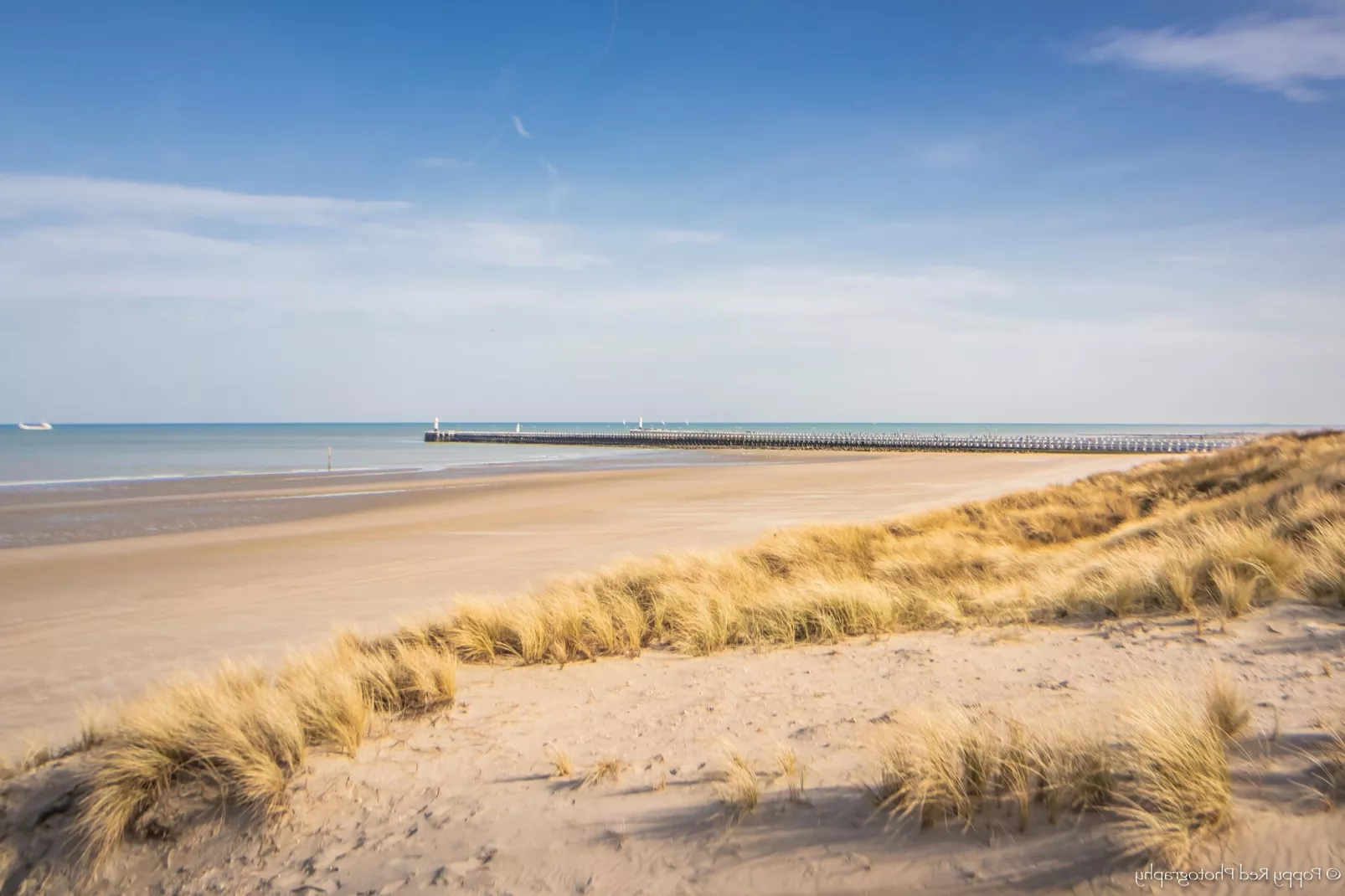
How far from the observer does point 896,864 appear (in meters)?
3.93

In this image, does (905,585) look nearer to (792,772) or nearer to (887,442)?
(792,772)

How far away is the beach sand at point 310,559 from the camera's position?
923 cm

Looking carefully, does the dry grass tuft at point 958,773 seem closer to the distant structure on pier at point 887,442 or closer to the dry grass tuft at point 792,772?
the dry grass tuft at point 792,772

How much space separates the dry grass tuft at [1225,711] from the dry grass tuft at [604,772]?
3405 millimetres

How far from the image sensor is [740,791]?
14.8 ft

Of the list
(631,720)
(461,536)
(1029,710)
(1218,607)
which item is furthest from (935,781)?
(461,536)

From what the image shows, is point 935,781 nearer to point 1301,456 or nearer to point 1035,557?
point 1035,557

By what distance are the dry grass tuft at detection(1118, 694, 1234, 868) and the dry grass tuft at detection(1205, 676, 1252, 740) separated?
52 cm

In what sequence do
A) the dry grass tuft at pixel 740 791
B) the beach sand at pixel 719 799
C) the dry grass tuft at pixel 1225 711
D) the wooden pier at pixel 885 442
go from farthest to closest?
1. the wooden pier at pixel 885 442
2. the dry grass tuft at pixel 1225 711
3. the dry grass tuft at pixel 740 791
4. the beach sand at pixel 719 799

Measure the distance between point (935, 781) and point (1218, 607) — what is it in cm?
528

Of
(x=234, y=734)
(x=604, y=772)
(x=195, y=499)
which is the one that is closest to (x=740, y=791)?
(x=604, y=772)

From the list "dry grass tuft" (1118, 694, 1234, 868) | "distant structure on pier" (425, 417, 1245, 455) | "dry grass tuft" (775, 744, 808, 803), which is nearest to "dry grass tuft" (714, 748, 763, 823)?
"dry grass tuft" (775, 744, 808, 803)

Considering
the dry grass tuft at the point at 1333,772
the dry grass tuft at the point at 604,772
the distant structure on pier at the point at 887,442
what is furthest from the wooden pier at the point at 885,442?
the dry grass tuft at the point at 604,772

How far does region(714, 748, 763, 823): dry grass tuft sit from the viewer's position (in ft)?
14.6
